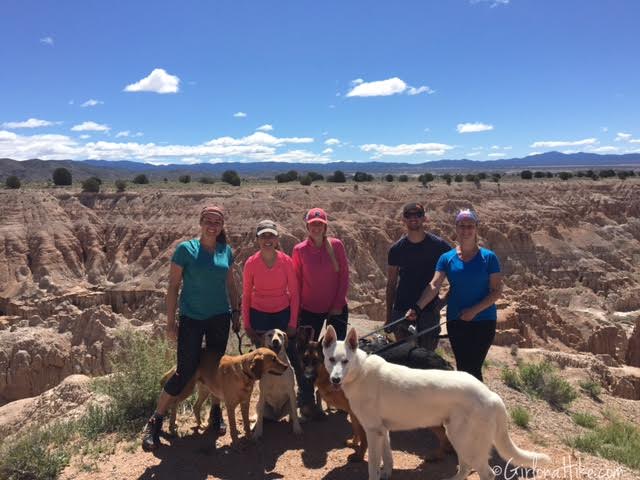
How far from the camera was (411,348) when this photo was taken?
6297 millimetres

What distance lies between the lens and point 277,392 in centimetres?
604

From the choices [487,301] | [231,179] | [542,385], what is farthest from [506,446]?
[231,179]

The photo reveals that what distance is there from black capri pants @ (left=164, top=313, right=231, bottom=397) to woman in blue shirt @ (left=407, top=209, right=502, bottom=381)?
84.4 inches

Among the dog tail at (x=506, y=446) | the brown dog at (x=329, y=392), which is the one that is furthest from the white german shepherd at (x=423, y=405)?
the brown dog at (x=329, y=392)

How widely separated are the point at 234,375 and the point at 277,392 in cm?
78

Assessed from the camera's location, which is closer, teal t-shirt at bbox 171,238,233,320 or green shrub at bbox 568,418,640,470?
teal t-shirt at bbox 171,238,233,320

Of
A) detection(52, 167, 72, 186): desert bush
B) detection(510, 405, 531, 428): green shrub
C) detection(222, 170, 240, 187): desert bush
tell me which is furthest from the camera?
detection(52, 167, 72, 186): desert bush

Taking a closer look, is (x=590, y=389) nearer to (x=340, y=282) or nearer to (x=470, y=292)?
(x=470, y=292)

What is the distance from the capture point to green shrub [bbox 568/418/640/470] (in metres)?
5.91

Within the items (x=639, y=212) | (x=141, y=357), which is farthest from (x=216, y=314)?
(x=639, y=212)

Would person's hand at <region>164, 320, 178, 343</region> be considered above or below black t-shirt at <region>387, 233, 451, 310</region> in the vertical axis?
below

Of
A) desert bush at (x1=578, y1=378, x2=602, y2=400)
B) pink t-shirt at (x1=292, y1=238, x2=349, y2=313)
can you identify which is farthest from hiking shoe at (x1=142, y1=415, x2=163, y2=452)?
desert bush at (x1=578, y1=378, x2=602, y2=400)

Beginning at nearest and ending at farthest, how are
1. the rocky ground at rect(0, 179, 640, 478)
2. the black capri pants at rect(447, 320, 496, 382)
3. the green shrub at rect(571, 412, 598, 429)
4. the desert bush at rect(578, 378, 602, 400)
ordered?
the black capri pants at rect(447, 320, 496, 382) → the green shrub at rect(571, 412, 598, 429) → the rocky ground at rect(0, 179, 640, 478) → the desert bush at rect(578, 378, 602, 400)

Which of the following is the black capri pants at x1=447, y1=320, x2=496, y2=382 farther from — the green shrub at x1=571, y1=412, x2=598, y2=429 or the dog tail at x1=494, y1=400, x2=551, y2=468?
the green shrub at x1=571, y1=412, x2=598, y2=429
